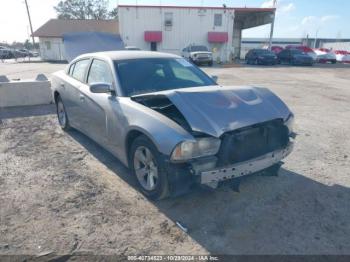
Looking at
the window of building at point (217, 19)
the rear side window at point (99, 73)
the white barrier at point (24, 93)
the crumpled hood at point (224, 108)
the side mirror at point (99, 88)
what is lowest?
the white barrier at point (24, 93)

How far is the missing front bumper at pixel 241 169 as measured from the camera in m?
2.95

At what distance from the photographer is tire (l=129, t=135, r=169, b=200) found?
3.18 meters

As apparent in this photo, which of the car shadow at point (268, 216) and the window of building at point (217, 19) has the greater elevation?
the window of building at point (217, 19)

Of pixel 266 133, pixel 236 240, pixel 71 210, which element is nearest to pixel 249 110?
pixel 266 133

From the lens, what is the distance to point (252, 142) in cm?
331

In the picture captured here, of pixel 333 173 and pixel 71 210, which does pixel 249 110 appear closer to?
pixel 333 173

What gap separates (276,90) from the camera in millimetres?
12117

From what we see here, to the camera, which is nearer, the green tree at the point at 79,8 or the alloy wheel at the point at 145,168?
the alloy wheel at the point at 145,168

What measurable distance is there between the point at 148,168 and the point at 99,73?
1874 mm

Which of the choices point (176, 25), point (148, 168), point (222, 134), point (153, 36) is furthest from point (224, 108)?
point (176, 25)

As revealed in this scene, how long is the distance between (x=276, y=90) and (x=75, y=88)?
9.39m

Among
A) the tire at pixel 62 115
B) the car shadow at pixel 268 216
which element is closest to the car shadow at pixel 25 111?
the tire at pixel 62 115

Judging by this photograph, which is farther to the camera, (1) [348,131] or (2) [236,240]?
(1) [348,131]

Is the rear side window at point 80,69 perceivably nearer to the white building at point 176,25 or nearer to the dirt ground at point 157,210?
the dirt ground at point 157,210
